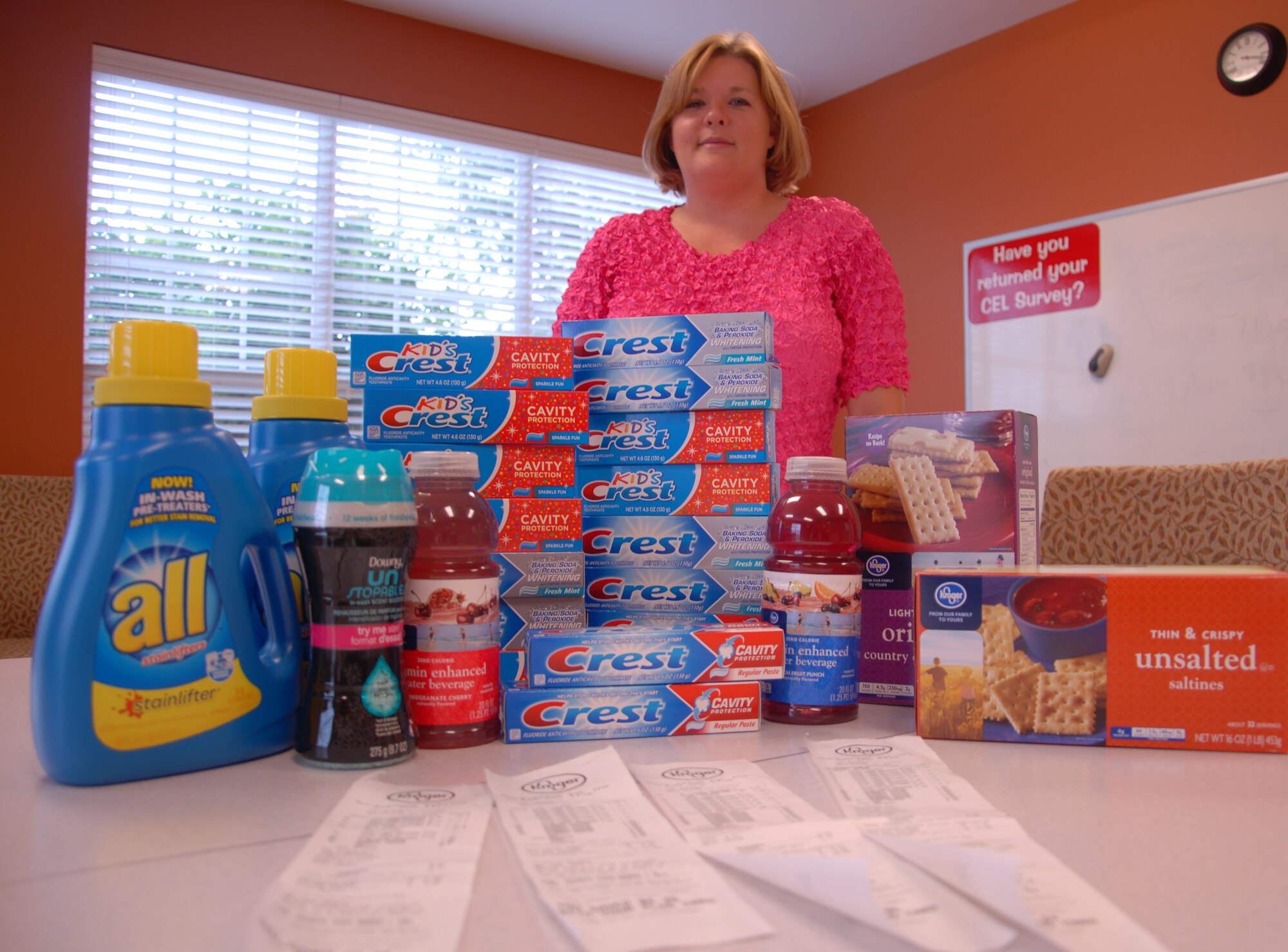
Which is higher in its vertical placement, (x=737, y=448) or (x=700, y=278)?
(x=700, y=278)

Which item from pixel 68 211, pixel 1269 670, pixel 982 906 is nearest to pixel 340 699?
pixel 982 906

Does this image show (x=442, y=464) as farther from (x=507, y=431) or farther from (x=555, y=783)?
(x=555, y=783)

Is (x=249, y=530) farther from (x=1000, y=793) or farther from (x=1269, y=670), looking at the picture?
(x=1269, y=670)

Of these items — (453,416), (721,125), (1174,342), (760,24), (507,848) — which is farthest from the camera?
(760,24)

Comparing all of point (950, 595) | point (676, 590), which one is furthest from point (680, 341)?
point (950, 595)

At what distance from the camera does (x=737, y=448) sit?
970mm

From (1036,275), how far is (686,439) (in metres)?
3.18

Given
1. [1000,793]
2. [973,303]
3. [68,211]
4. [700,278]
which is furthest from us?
[973,303]

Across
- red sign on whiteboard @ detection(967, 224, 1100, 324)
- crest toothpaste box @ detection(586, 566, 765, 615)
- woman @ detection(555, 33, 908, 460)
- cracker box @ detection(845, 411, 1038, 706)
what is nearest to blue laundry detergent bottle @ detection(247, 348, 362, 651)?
crest toothpaste box @ detection(586, 566, 765, 615)

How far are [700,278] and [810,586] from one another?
1.05 m

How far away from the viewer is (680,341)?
99 cm

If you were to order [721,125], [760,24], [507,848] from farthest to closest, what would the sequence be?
[760,24], [721,125], [507,848]

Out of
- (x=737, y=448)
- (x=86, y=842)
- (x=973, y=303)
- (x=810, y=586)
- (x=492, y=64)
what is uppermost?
(x=492, y=64)

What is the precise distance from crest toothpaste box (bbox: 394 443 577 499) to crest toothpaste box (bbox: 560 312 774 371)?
5.2 inches
